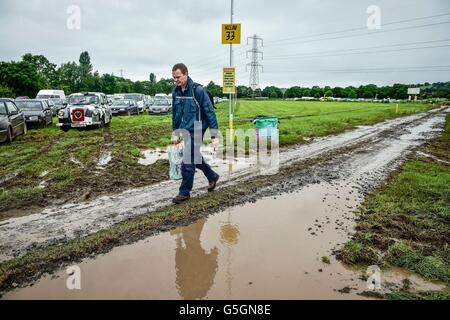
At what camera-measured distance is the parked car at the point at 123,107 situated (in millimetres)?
26734

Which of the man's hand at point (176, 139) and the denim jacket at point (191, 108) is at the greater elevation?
the denim jacket at point (191, 108)

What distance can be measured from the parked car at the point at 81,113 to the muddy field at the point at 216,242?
10.9 m

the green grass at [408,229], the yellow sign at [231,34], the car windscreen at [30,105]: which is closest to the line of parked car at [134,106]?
the car windscreen at [30,105]

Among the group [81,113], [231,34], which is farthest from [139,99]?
[231,34]

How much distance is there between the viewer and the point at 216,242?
414cm

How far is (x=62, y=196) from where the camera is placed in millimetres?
5773

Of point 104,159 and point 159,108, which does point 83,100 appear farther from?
point 159,108

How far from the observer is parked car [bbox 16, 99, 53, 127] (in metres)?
16.6

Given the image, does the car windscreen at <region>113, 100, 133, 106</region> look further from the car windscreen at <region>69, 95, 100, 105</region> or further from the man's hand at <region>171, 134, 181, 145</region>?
the man's hand at <region>171, 134, 181, 145</region>

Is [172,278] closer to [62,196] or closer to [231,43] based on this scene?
[62,196]

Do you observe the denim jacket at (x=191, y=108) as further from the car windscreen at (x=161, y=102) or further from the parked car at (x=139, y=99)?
the parked car at (x=139, y=99)

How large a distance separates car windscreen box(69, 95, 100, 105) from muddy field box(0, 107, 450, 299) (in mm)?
11943

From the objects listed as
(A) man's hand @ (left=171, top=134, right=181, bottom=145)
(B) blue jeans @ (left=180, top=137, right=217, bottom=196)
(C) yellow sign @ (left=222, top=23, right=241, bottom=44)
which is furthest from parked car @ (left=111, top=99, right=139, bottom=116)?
(B) blue jeans @ (left=180, top=137, right=217, bottom=196)

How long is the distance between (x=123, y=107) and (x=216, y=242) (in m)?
25.0
